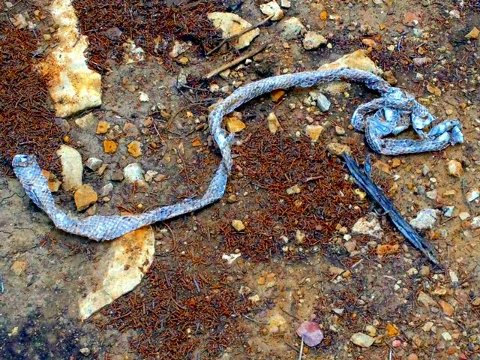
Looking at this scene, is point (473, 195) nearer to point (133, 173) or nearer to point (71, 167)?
point (133, 173)

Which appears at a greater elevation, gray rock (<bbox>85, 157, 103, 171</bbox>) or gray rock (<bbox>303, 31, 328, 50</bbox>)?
gray rock (<bbox>85, 157, 103, 171</bbox>)

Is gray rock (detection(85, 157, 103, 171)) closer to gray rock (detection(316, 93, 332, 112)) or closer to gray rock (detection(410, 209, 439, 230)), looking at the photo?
gray rock (detection(316, 93, 332, 112))

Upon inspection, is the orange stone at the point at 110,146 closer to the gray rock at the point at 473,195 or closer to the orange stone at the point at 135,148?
the orange stone at the point at 135,148

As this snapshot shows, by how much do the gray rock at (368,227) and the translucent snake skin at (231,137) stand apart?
1.41 feet

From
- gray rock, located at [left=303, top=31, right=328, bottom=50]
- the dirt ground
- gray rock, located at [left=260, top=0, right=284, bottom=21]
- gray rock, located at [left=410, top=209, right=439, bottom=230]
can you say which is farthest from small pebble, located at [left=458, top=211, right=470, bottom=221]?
gray rock, located at [left=260, top=0, right=284, bottom=21]

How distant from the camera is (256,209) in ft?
10.2

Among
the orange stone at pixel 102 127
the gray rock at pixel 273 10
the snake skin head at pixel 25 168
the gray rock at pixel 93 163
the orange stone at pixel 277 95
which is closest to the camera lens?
the snake skin head at pixel 25 168

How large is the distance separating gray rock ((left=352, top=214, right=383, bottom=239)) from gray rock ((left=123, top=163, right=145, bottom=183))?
3.74 feet

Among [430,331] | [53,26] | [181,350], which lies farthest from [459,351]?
[53,26]

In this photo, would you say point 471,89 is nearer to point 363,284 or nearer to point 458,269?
point 458,269

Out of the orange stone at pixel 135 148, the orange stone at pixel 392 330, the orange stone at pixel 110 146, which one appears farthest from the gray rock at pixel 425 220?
the orange stone at pixel 110 146

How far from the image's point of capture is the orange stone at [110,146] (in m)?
3.26

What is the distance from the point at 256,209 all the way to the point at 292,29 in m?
1.26

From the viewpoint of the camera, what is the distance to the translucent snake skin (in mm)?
2990
